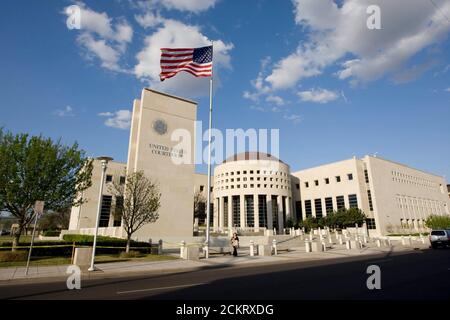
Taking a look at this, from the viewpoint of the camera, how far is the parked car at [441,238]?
28980 millimetres

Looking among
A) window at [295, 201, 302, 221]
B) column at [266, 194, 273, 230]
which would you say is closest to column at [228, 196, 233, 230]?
column at [266, 194, 273, 230]

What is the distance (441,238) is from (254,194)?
47405 mm

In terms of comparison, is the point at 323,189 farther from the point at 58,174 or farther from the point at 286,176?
the point at 58,174

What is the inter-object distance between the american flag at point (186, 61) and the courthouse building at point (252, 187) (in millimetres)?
15239

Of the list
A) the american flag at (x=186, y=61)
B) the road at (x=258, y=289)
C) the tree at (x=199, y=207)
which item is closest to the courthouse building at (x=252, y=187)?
the tree at (x=199, y=207)

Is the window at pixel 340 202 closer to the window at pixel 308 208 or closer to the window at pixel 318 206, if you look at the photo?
the window at pixel 318 206

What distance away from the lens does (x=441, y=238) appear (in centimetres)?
2920

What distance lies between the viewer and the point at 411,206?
75.8 metres

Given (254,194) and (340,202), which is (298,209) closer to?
(340,202)

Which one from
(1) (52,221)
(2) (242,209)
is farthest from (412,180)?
(1) (52,221)

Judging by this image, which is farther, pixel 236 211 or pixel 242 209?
pixel 236 211

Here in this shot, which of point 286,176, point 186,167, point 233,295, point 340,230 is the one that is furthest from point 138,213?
point 286,176

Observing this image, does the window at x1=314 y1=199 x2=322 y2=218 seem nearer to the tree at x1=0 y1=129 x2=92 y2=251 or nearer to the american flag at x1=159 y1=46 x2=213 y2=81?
the american flag at x1=159 y1=46 x2=213 y2=81
